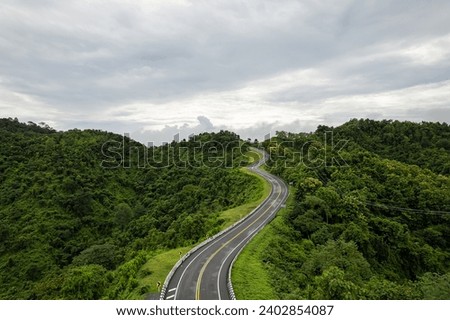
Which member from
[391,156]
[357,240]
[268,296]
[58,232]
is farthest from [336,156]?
[58,232]

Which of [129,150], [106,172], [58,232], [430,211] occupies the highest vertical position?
[129,150]

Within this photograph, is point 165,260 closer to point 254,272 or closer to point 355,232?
point 254,272

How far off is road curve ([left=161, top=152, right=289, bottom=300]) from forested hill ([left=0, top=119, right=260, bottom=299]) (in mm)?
4525

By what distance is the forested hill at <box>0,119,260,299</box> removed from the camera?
47.8 meters

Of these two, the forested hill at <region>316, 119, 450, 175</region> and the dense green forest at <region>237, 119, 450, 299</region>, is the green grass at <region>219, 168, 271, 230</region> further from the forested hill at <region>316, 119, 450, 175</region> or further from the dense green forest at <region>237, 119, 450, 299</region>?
the forested hill at <region>316, 119, 450, 175</region>

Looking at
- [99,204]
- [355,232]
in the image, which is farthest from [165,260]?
[99,204]

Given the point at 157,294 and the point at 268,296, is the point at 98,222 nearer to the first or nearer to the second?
the point at 157,294

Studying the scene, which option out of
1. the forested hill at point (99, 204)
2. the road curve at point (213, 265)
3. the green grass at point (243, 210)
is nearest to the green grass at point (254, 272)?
the road curve at point (213, 265)

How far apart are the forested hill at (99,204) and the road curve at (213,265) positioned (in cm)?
453

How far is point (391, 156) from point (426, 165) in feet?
48.1

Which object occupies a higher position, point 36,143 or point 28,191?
point 36,143

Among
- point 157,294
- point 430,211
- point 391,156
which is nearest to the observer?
point 157,294

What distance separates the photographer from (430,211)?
67.2 meters

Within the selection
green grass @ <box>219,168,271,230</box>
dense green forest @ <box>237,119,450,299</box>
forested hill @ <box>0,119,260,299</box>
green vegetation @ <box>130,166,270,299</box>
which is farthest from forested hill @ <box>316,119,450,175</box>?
green vegetation @ <box>130,166,270,299</box>
